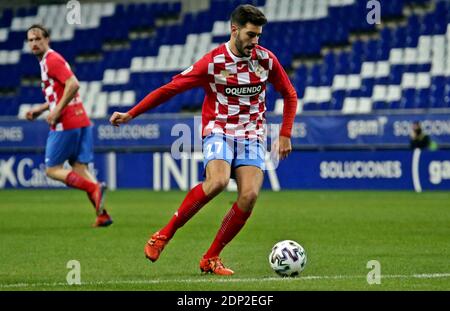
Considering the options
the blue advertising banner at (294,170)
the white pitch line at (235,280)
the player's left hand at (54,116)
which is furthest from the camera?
the blue advertising banner at (294,170)

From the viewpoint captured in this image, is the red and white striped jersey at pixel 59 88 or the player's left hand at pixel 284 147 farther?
the red and white striped jersey at pixel 59 88

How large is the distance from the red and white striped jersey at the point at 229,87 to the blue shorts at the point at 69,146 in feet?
16.7

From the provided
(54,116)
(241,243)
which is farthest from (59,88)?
(241,243)

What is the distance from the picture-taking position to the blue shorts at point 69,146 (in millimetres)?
13164

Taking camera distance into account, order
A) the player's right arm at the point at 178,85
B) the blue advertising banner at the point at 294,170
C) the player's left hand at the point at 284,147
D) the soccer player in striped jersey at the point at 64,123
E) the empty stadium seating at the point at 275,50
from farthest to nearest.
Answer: the empty stadium seating at the point at 275,50 → the blue advertising banner at the point at 294,170 → the soccer player in striped jersey at the point at 64,123 → the player's left hand at the point at 284,147 → the player's right arm at the point at 178,85

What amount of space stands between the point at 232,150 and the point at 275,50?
1980cm

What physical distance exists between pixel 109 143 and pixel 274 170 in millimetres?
4286

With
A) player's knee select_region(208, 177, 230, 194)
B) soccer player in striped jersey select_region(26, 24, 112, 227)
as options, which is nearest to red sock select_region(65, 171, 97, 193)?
soccer player in striped jersey select_region(26, 24, 112, 227)

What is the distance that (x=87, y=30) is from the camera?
102ft

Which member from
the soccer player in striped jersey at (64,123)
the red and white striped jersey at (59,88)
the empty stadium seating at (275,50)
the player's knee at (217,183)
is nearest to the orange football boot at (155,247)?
the player's knee at (217,183)

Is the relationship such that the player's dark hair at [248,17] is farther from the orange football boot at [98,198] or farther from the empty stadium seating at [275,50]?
the empty stadium seating at [275,50]

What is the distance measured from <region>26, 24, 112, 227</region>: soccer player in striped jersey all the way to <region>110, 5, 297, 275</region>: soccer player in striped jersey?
4.50 meters

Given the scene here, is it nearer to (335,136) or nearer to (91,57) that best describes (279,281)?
(335,136)

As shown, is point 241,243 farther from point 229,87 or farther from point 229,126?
point 229,87
